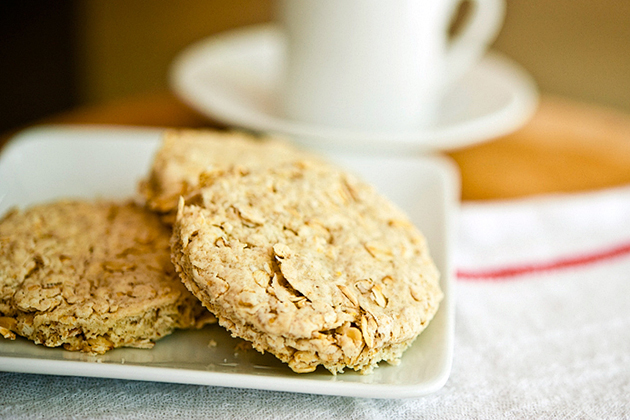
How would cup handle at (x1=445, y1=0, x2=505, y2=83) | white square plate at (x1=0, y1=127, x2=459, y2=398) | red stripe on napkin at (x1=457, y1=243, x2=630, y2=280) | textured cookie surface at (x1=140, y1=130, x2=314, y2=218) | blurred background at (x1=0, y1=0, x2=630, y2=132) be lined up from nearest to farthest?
white square plate at (x1=0, y1=127, x2=459, y2=398) < textured cookie surface at (x1=140, y1=130, x2=314, y2=218) < red stripe on napkin at (x1=457, y1=243, x2=630, y2=280) < cup handle at (x1=445, y1=0, x2=505, y2=83) < blurred background at (x1=0, y1=0, x2=630, y2=132)

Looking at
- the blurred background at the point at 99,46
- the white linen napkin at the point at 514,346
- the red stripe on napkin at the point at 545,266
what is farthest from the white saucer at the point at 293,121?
the blurred background at the point at 99,46

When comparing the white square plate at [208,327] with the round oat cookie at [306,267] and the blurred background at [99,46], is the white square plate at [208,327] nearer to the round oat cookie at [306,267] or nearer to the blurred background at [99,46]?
the round oat cookie at [306,267]

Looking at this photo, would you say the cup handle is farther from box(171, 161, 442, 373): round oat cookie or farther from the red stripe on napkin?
box(171, 161, 442, 373): round oat cookie

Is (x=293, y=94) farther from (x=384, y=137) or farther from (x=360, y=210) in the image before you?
(x=360, y=210)

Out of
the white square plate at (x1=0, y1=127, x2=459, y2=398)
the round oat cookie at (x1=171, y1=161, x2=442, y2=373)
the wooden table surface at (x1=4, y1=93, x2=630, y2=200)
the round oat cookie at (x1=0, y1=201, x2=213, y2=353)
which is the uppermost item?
the round oat cookie at (x1=171, y1=161, x2=442, y2=373)

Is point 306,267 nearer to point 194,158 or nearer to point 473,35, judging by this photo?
point 194,158

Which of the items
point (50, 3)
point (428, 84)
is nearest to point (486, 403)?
point (428, 84)

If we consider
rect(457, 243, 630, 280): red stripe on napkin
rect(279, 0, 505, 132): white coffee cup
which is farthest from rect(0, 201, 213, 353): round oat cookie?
rect(279, 0, 505, 132): white coffee cup
